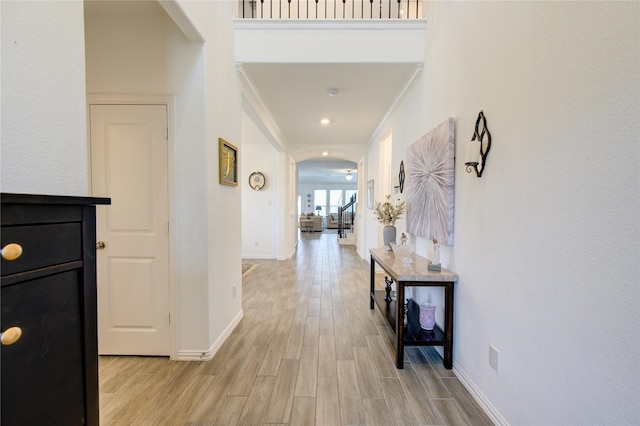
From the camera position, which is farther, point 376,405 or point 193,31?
point 193,31

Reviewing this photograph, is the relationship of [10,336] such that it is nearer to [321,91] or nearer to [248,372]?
[248,372]

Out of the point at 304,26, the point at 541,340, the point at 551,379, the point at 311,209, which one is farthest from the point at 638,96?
the point at 311,209

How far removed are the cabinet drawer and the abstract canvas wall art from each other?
2.13 meters

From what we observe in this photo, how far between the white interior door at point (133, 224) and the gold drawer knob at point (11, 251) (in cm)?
167

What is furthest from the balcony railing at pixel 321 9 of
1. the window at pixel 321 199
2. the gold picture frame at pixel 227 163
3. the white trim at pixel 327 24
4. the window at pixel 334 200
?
the window at pixel 334 200

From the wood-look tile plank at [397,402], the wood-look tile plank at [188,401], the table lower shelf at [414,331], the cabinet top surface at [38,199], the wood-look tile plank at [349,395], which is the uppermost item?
the cabinet top surface at [38,199]

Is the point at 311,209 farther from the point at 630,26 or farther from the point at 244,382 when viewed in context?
the point at 630,26

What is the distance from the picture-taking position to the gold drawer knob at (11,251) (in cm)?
59

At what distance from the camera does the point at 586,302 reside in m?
1.04

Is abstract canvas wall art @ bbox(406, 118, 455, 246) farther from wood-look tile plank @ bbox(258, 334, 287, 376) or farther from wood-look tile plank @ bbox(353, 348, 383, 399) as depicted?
wood-look tile plank @ bbox(258, 334, 287, 376)

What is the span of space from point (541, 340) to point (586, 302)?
0.32 metres

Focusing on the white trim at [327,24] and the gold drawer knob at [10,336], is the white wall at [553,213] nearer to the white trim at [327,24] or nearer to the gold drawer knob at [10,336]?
the white trim at [327,24]

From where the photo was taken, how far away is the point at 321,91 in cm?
340

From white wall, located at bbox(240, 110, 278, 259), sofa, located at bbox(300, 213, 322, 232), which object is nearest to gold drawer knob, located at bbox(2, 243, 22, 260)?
white wall, located at bbox(240, 110, 278, 259)
